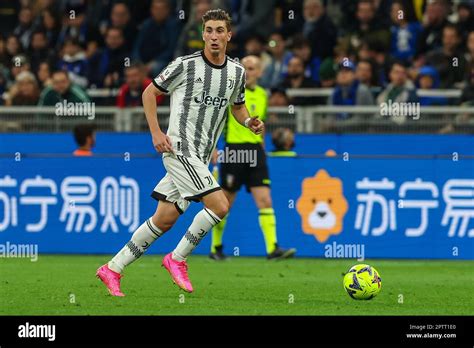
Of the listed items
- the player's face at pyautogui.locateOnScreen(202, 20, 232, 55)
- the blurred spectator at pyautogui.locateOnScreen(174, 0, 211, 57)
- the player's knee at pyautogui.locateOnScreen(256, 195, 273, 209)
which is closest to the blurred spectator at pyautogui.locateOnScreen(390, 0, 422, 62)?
the blurred spectator at pyautogui.locateOnScreen(174, 0, 211, 57)

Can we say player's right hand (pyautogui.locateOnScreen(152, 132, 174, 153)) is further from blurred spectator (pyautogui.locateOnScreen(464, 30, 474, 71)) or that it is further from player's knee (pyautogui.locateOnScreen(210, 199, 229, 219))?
blurred spectator (pyautogui.locateOnScreen(464, 30, 474, 71))

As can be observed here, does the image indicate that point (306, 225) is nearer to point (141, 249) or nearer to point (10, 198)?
point (10, 198)

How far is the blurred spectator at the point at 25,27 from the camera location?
20.6 metres

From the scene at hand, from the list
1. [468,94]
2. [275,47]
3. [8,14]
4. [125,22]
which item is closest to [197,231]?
[468,94]

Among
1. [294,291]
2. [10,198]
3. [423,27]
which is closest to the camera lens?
[294,291]

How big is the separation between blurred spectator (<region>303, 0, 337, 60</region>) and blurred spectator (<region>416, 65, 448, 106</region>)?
1.51 m

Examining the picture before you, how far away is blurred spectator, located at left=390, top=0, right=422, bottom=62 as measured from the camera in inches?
729

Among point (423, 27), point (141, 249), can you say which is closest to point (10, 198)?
point (141, 249)

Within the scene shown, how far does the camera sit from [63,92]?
17422mm

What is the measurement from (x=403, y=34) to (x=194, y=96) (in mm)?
8794

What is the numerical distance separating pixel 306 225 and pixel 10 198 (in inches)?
141

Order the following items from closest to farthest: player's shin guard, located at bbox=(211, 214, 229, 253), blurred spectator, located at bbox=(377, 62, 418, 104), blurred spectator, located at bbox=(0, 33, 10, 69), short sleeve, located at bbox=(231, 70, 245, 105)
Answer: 1. short sleeve, located at bbox=(231, 70, 245, 105)
2. player's shin guard, located at bbox=(211, 214, 229, 253)
3. blurred spectator, located at bbox=(377, 62, 418, 104)
4. blurred spectator, located at bbox=(0, 33, 10, 69)

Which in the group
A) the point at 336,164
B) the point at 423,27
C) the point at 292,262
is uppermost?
the point at 423,27

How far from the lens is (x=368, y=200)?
1507 centimetres
